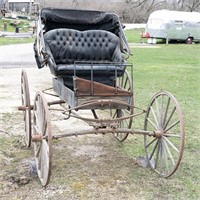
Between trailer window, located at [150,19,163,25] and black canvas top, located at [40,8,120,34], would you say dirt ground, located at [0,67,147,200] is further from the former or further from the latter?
trailer window, located at [150,19,163,25]

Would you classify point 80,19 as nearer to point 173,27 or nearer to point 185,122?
point 185,122

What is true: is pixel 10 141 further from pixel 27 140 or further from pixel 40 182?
pixel 40 182

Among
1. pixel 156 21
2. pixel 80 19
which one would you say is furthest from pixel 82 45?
pixel 156 21

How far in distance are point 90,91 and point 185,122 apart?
2.84m

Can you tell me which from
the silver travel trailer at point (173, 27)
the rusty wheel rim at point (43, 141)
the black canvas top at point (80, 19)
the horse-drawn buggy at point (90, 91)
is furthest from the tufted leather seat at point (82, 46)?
the silver travel trailer at point (173, 27)

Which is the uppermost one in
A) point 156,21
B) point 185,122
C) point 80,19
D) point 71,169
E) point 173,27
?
point 80,19

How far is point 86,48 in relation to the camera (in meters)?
6.34

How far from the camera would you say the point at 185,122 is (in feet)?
22.2

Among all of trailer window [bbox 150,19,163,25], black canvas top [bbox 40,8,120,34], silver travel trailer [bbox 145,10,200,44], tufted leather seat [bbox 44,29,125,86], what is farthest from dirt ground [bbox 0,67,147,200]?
trailer window [bbox 150,19,163,25]

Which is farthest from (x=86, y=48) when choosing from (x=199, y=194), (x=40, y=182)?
(x=199, y=194)

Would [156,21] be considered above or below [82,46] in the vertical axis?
below

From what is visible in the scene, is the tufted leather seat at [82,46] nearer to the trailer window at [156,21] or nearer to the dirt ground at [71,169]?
the dirt ground at [71,169]

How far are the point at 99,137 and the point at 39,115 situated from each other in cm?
172

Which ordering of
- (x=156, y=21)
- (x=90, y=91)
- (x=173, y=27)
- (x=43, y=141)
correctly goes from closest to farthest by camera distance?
1. (x=43, y=141)
2. (x=90, y=91)
3. (x=173, y=27)
4. (x=156, y=21)
